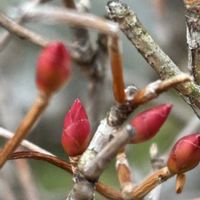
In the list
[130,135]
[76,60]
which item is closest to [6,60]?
[76,60]

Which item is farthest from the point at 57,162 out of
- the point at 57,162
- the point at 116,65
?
the point at 116,65

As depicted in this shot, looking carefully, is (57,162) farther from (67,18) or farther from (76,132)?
(67,18)

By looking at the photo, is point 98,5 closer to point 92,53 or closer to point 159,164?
point 92,53

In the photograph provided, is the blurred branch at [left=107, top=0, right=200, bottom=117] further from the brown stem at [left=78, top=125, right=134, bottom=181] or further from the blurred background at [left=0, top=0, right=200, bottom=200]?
the blurred background at [left=0, top=0, right=200, bottom=200]

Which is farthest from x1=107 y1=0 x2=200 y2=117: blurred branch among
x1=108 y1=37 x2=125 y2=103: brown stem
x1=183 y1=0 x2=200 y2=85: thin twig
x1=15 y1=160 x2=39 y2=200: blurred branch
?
x1=15 y1=160 x2=39 y2=200: blurred branch

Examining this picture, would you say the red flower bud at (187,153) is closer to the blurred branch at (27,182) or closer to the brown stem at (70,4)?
the brown stem at (70,4)

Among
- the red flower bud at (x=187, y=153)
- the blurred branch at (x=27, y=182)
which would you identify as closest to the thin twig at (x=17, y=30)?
the red flower bud at (x=187, y=153)

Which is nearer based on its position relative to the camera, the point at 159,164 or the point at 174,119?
the point at 159,164
